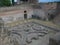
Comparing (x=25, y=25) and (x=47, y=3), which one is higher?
(x=47, y=3)

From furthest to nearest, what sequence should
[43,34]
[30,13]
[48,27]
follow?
1. [30,13]
2. [48,27]
3. [43,34]

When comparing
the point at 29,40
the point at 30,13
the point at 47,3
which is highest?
the point at 47,3

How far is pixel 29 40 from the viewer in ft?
13.4

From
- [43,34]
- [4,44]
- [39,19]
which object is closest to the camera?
[4,44]

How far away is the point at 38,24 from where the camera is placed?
5.71 meters

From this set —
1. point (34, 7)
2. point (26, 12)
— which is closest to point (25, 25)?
point (26, 12)

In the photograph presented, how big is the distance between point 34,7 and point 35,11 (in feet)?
1.13

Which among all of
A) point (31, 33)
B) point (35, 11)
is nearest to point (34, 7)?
point (35, 11)

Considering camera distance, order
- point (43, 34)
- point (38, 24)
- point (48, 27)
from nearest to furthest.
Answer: point (43, 34)
point (48, 27)
point (38, 24)

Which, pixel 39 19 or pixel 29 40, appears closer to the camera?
pixel 29 40

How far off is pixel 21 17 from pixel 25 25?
113cm

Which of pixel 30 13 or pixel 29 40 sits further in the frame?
pixel 30 13

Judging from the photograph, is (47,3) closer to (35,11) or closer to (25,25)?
(35,11)

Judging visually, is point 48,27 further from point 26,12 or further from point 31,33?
point 26,12
